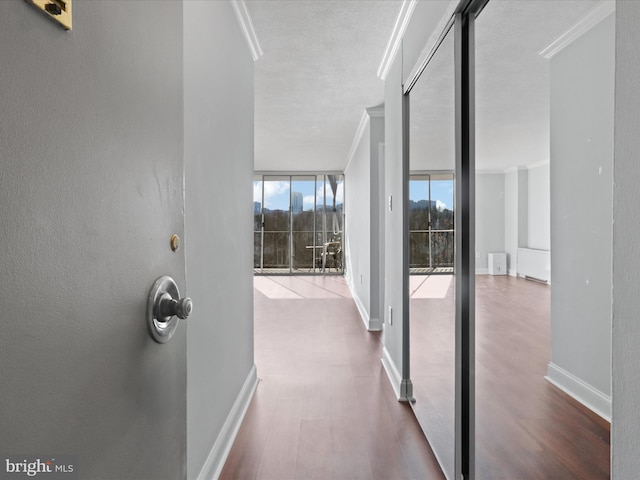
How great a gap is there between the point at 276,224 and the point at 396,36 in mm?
7279

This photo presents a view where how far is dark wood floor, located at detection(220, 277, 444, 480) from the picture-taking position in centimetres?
185

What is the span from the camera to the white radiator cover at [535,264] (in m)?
0.95

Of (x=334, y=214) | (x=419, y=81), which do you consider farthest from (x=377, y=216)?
(x=334, y=214)

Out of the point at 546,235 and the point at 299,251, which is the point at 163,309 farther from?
the point at 299,251

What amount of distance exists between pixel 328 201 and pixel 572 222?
890 centimetres

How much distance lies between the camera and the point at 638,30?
554 millimetres

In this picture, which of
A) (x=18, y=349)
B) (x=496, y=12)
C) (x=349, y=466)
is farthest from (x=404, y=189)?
(x=18, y=349)

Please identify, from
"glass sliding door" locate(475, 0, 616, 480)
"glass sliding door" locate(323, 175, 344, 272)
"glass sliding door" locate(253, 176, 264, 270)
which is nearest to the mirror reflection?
"glass sliding door" locate(475, 0, 616, 480)

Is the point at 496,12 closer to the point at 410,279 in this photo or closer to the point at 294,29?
the point at 410,279

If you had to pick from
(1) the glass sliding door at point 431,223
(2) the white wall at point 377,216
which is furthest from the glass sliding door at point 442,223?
(2) the white wall at point 377,216

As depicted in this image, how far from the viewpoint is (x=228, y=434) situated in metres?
2.01

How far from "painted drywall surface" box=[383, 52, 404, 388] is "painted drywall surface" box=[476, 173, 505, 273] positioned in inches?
45.1

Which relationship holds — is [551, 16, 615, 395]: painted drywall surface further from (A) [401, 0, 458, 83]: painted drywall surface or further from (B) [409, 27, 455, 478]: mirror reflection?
(A) [401, 0, 458, 83]: painted drywall surface

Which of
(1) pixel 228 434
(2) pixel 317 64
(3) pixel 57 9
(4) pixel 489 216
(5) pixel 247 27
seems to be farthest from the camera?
(2) pixel 317 64
